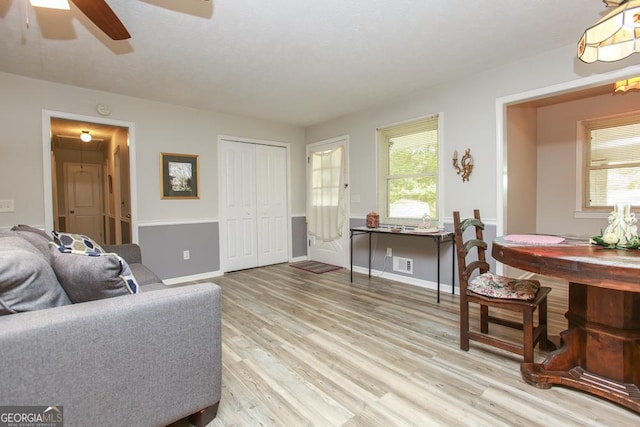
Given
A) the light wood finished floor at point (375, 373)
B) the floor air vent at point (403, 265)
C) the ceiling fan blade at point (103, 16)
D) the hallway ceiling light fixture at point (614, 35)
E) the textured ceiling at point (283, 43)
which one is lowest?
the light wood finished floor at point (375, 373)

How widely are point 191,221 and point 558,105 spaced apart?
18.0ft

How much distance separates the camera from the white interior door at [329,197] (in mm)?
4613

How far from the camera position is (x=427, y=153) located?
370 centimetres

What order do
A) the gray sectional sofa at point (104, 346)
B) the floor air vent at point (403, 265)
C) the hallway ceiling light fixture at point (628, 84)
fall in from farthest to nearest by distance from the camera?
1. the floor air vent at point (403, 265)
2. the hallway ceiling light fixture at point (628, 84)
3. the gray sectional sofa at point (104, 346)

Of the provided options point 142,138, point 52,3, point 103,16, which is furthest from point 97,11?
point 142,138

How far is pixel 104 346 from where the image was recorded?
113 centimetres

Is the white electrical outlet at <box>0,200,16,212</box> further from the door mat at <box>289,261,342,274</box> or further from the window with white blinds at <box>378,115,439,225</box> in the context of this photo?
the window with white blinds at <box>378,115,439,225</box>

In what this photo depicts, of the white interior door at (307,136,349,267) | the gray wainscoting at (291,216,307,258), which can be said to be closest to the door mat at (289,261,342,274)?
the white interior door at (307,136,349,267)

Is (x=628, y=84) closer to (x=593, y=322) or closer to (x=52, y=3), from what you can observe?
(x=593, y=322)

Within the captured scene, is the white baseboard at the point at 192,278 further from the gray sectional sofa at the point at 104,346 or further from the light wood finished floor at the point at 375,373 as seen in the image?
the gray sectional sofa at the point at 104,346

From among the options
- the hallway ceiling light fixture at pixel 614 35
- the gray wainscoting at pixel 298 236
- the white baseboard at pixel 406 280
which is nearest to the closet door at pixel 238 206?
the gray wainscoting at pixel 298 236

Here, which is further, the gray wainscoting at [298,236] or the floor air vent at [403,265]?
the gray wainscoting at [298,236]

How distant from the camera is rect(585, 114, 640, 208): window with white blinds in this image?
3.84 metres

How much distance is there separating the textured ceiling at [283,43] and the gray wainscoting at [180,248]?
1.70 m
